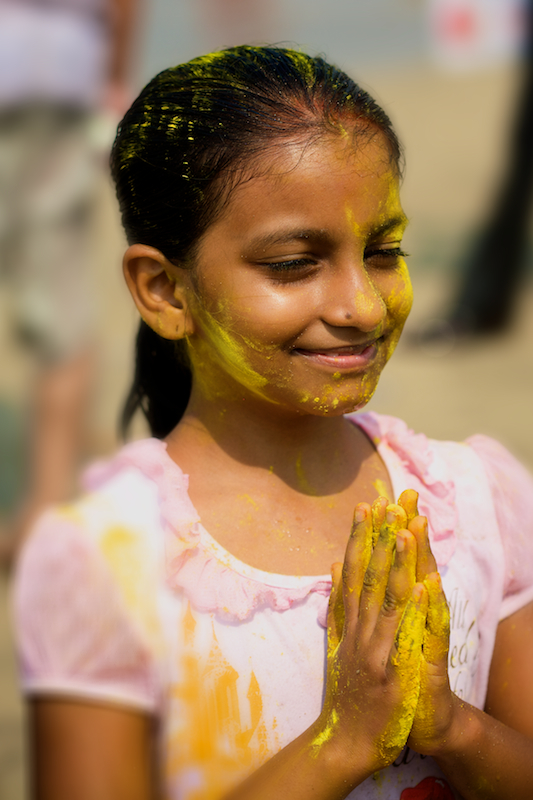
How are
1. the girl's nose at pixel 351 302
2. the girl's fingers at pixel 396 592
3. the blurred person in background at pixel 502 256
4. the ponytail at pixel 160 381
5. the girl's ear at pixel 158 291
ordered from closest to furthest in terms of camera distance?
the girl's fingers at pixel 396 592
the girl's nose at pixel 351 302
the girl's ear at pixel 158 291
the ponytail at pixel 160 381
the blurred person in background at pixel 502 256

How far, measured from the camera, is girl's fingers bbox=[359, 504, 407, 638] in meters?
1.18

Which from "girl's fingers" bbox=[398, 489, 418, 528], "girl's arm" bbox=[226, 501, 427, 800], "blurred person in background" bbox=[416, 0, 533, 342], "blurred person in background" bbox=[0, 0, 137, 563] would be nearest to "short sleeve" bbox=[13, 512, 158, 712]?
"girl's arm" bbox=[226, 501, 427, 800]

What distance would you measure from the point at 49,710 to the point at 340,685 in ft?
1.41

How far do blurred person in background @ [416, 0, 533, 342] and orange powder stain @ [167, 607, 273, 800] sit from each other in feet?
17.1

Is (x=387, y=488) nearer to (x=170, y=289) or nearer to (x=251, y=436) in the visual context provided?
(x=251, y=436)

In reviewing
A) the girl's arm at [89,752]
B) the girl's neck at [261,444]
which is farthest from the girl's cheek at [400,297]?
the girl's arm at [89,752]

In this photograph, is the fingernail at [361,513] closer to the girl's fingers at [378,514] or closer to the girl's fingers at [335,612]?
the girl's fingers at [378,514]

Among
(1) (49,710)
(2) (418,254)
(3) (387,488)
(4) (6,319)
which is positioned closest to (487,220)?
(2) (418,254)

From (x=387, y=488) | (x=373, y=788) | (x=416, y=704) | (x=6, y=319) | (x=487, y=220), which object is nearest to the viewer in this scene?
(x=416, y=704)

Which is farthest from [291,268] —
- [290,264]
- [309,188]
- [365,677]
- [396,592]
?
[365,677]

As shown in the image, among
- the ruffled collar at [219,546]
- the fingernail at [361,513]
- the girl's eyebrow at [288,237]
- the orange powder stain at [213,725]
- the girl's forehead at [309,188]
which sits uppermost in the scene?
the girl's forehead at [309,188]

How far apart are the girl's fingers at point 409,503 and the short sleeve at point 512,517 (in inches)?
12.8

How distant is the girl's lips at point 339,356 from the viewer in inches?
51.8

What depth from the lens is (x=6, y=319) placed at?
252 inches
